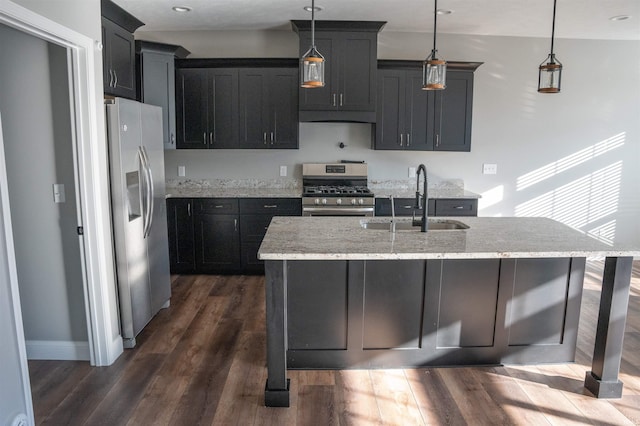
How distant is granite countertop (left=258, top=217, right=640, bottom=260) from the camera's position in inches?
94.7

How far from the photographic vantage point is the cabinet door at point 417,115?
4812mm

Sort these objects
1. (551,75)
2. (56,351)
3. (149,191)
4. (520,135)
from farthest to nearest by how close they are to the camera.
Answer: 1. (520,135)
2. (149,191)
3. (56,351)
4. (551,75)

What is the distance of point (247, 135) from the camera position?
4883 mm

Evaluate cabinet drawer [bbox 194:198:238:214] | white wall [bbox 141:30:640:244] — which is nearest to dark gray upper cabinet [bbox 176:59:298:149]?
white wall [bbox 141:30:640:244]

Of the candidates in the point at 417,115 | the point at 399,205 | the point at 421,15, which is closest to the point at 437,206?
the point at 399,205

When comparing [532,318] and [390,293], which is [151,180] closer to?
[390,293]

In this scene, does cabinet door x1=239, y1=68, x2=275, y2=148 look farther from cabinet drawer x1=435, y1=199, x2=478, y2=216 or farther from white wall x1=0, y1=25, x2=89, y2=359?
white wall x1=0, y1=25, x2=89, y2=359

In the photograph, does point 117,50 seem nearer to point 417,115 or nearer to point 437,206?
point 417,115

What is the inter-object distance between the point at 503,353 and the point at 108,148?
2.83 metres

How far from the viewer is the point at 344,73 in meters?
4.70

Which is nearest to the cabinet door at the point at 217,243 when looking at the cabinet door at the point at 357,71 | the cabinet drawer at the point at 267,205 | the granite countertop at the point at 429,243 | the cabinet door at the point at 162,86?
the cabinet drawer at the point at 267,205

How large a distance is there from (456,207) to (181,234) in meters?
2.80

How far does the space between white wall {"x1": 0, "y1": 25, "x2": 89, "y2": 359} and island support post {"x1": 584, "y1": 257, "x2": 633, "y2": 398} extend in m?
3.11

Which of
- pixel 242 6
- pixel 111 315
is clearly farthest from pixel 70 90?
pixel 242 6
